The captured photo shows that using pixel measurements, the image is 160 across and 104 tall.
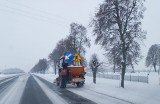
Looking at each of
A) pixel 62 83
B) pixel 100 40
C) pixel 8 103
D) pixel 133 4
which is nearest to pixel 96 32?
pixel 100 40

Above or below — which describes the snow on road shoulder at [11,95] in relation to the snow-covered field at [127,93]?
below

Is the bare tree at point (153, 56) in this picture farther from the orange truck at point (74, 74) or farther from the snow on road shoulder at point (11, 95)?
the snow on road shoulder at point (11, 95)

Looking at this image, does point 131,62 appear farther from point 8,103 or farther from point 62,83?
point 8,103

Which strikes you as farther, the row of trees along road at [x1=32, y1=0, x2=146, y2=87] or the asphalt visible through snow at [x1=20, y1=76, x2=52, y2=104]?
the row of trees along road at [x1=32, y1=0, x2=146, y2=87]

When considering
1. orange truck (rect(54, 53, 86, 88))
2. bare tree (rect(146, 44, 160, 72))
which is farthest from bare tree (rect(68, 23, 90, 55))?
bare tree (rect(146, 44, 160, 72))

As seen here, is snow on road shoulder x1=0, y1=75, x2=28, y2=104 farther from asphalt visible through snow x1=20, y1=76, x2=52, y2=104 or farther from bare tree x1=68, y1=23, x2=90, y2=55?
bare tree x1=68, y1=23, x2=90, y2=55

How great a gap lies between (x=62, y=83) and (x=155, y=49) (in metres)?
77.5

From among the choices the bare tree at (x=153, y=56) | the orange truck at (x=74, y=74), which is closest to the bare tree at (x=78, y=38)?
the orange truck at (x=74, y=74)

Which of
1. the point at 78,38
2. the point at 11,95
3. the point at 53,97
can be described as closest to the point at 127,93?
the point at 53,97

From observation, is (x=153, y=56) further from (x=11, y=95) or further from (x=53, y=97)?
(x=53, y=97)

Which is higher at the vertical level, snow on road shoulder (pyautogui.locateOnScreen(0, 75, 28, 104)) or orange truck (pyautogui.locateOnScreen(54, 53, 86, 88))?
orange truck (pyautogui.locateOnScreen(54, 53, 86, 88))

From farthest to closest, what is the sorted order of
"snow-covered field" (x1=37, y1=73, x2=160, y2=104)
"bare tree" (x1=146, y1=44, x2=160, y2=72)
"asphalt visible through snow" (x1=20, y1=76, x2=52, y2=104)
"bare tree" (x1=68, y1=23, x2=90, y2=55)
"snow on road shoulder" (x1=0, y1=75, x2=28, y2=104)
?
1. "bare tree" (x1=146, y1=44, x2=160, y2=72)
2. "bare tree" (x1=68, y1=23, x2=90, y2=55)
3. "snow on road shoulder" (x1=0, y1=75, x2=28, y2=104)
4. "asphalt visible through snow" (x1=20, y1=76, x2=52, y2=104)
5. "snow-covered field" (x1=37, y1=73, x2=160, y2=104)

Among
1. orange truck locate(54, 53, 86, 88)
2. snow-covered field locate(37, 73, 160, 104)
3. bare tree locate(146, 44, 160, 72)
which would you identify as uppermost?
bare tree locate(146, 44, 160, 72)

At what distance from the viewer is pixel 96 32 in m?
27.5
